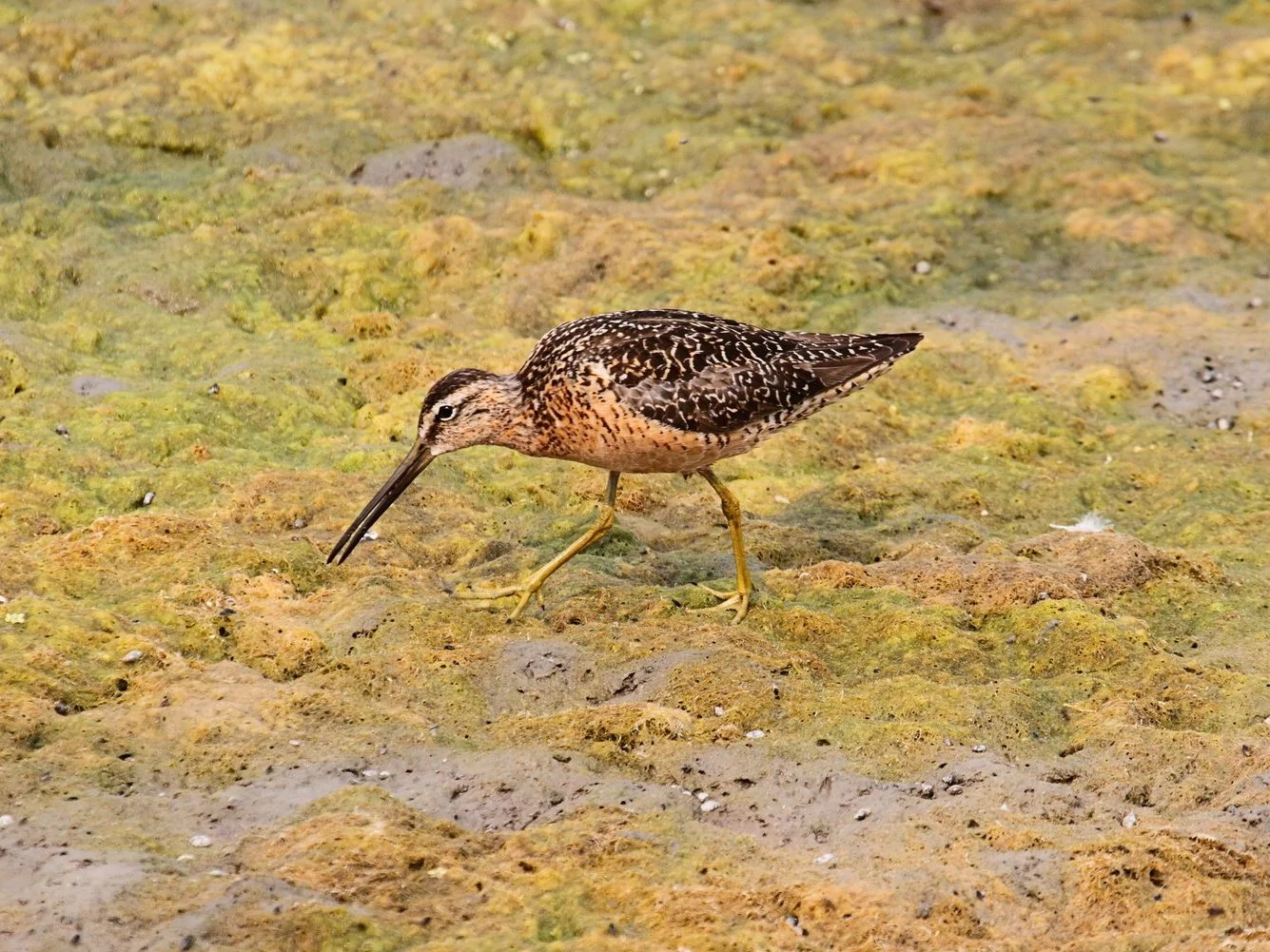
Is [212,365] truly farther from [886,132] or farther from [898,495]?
[886,132]

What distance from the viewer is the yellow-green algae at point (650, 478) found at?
5.12m

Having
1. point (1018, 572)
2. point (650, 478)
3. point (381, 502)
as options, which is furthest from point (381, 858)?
point (650, 478)

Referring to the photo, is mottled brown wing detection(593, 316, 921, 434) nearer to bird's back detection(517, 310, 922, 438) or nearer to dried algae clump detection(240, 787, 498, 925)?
bird's back detection(517, 310, 922, 438)

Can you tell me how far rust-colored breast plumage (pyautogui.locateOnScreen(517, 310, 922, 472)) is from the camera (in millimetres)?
6855

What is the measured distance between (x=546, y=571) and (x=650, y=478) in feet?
5.00

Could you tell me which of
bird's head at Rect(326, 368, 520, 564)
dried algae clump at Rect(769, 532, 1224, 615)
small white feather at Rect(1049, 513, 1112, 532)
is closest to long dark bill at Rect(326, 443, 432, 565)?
bird's head at Rect(326, 368, 520, 564)

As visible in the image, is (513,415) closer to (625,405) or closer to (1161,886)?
(625,405)

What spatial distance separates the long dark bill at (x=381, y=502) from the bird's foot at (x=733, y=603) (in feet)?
4.58

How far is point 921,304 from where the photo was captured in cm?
1012

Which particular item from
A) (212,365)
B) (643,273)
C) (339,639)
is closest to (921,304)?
(643,273)

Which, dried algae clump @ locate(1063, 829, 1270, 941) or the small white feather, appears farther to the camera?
the small white feather

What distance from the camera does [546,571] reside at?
7039 millimetres

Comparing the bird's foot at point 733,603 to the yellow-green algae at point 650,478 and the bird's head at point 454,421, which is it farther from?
the bird's head at point 454,421

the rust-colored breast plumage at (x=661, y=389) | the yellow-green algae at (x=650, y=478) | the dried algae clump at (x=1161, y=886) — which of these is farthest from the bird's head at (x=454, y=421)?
the dried algae clump at (x=1161, y=886)
